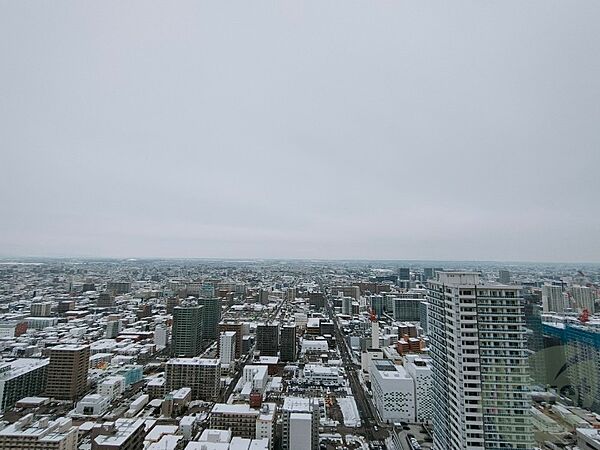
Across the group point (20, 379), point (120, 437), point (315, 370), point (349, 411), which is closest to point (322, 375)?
point (315, 370)

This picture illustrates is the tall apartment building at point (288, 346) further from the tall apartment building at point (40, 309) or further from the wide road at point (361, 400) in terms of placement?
the tall apartment building at point (40, 309)

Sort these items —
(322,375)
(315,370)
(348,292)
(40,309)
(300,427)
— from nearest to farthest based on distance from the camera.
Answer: (300,427), (322,375), (315,370), (40,309), (348,292)

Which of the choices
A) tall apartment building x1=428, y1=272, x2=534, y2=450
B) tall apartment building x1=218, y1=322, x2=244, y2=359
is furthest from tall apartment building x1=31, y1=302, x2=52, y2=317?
tall apartment building x1=428, y1=272, x2=534, y2=450

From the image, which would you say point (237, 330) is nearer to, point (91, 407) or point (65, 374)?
point (65, 374)

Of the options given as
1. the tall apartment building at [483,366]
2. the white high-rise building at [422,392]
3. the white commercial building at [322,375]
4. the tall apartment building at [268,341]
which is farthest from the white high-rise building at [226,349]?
the tall apartment building at [483,366]

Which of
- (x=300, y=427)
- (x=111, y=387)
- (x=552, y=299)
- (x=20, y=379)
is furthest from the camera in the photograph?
(x=111, y=387)

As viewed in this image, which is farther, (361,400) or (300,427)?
(361,400)

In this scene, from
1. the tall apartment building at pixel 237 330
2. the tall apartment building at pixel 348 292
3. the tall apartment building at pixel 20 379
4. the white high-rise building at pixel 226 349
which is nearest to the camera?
the tall apartment building at pixel 20 379
